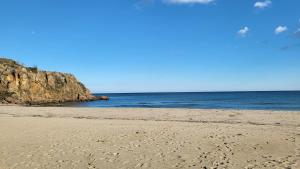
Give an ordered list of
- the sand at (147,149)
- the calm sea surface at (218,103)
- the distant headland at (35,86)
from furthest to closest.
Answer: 1. the distant headland at (35,86)
2. the calm sea surface at (218,103)
3. the sand at (147,149)

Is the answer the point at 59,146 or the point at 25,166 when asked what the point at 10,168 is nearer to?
the point at 25,166

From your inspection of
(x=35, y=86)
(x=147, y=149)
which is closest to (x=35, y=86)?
(x=35, y=86)

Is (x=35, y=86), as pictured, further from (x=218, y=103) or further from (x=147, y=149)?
(x=147, y=149)

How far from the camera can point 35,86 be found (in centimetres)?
7000

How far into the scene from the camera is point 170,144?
11922mm

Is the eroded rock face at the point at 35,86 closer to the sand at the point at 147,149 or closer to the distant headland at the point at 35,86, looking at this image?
the distant headland at the point at 35,86

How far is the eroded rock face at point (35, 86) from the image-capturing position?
6288 cm

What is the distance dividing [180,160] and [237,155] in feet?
6.22

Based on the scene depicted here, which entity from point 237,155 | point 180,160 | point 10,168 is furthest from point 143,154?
point 10,168

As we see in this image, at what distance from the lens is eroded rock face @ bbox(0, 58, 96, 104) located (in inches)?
2476

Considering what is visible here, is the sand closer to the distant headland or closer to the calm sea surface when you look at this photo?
the calm sea surface

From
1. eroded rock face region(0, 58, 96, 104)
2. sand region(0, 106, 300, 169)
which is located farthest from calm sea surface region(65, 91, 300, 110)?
sand region(0, 106, 300, 169)

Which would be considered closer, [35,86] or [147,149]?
[147,149]

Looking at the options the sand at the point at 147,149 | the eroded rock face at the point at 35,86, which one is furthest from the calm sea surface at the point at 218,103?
the sand at the point at 147,149
